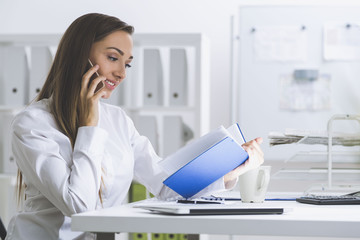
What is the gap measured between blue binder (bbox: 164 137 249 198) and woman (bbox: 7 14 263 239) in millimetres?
86

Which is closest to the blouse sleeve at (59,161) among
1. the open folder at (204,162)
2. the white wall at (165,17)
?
the open folder at (204,162)

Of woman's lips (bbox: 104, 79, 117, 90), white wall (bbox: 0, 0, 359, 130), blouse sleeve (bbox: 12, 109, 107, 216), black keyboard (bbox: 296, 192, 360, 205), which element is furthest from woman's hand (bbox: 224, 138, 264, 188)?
white wall (bbox: 0, 0, 359, 130)

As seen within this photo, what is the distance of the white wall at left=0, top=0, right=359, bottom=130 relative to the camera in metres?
3.34

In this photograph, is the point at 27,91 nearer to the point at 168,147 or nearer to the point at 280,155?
the point at 168,147

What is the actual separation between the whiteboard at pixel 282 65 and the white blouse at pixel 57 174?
1.49m

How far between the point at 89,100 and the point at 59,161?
0.23 meters

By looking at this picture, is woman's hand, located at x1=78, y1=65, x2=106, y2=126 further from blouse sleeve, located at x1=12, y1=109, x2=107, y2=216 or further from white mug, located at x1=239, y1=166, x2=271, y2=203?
white mug, located at x1=239, y1=166, x2=271, y2=203

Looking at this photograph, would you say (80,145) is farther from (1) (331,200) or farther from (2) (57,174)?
(1) (331,200)

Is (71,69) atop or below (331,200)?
atop

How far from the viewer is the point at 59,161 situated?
1.42 m

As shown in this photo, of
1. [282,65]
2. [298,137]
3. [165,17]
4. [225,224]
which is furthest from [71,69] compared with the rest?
[165,17]

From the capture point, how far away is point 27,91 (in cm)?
315

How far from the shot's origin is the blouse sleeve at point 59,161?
1390 millimetres

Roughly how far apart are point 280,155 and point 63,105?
1715mm
